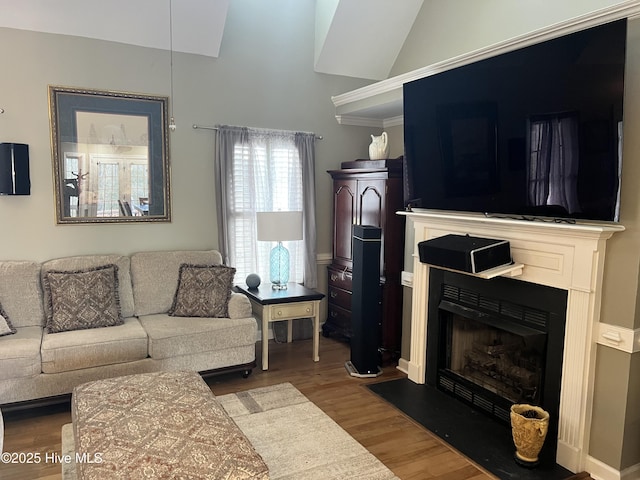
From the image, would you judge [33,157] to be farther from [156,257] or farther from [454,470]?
[454,470]

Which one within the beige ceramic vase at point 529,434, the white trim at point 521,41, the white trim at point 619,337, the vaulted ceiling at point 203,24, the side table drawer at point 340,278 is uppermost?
the vaulted ceiling at point 203,24

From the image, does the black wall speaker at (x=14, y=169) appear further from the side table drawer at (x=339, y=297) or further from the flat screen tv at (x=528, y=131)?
the flat screen tv at (x=528, y=131)

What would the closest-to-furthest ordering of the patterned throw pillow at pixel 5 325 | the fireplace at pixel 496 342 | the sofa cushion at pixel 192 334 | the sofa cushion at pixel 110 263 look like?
the fireplace at pixel 496 342 < the patterned throw pillow at pixel 5 325 < the sofa cushion at pixel 192 334 < the sofa cushion at pixel 110 263

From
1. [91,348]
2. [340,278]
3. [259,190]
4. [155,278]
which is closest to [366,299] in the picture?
[340,278]

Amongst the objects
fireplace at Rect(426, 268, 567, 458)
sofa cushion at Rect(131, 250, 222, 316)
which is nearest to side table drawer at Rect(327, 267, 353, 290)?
fireplace at Rect(426, 268, 567, 458)

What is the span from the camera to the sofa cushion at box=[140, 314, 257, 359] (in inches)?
138

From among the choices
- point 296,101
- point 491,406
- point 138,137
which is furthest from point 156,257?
point 491,406

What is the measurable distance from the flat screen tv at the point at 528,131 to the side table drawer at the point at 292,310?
1363 mm

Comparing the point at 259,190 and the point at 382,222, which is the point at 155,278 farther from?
the point at 382,222

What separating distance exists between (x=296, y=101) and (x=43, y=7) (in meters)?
2.20

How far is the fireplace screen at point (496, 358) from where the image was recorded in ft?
10.1

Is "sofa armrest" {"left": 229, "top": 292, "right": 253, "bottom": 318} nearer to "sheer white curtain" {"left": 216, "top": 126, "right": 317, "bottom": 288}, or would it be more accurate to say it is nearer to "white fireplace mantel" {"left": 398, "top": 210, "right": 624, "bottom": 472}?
"sheer white curtain" {"left": 216, "top": 126, "right": 317, "bottom": 288}

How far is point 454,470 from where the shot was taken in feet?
8.85

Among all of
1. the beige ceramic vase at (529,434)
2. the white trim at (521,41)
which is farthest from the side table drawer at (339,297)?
the beige ceramic vase at (529,434)
